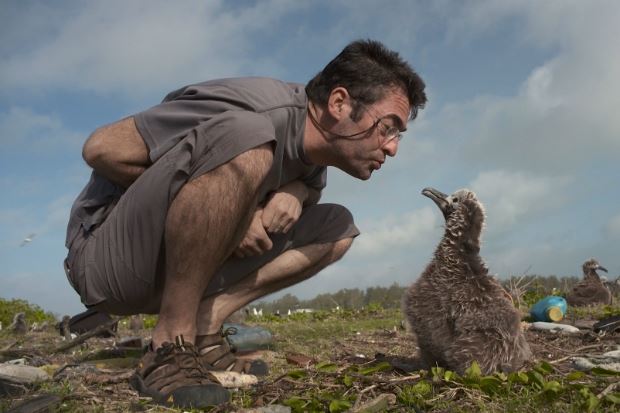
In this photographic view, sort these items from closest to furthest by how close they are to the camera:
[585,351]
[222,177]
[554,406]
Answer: [554,406] < [222,177] < [585,351]

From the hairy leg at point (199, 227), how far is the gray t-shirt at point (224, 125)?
0.15 m

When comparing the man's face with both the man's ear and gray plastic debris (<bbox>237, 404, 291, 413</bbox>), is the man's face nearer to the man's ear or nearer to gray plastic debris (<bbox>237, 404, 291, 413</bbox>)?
the man's ear

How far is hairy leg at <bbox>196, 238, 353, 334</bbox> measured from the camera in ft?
16.0

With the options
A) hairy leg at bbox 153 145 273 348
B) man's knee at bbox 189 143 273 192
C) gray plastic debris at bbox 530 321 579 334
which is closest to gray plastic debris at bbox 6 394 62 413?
hairy leg at bbox 153 145 273 348

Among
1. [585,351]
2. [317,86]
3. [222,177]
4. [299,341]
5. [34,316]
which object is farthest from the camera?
[34,316]

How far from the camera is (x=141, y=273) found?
176 inches

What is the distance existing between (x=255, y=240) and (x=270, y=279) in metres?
0.66

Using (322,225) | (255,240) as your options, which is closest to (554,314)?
(322,225)

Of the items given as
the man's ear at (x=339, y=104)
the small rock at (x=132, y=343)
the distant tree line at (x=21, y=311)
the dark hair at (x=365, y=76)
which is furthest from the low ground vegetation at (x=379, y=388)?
the distant tree line at (x=21, y=311)

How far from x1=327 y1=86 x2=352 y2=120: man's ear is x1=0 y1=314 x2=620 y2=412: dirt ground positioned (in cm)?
188

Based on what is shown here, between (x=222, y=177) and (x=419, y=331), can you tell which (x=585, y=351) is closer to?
(x=419, y=331)

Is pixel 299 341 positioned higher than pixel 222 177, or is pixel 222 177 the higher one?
pixel 222 177

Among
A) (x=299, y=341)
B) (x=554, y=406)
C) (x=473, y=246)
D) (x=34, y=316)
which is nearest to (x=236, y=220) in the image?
(x=473, y=246)

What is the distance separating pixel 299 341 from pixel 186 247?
322cm
